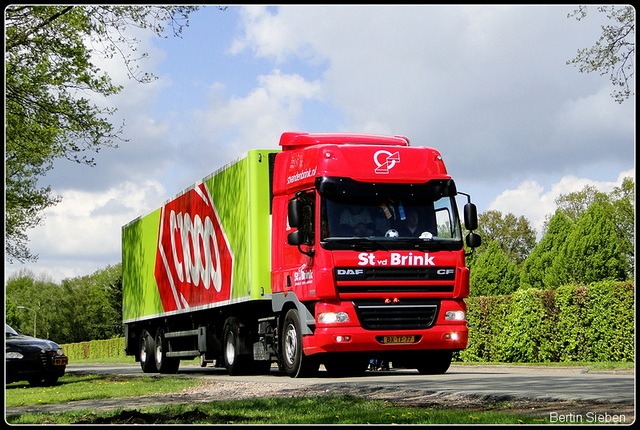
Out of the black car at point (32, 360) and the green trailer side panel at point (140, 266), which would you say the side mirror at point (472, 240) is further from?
the green trailer side panel at point (140, 266)

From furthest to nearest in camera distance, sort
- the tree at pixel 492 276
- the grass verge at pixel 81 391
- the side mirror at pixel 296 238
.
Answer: the tree at pixel 492 276, the side mirror at pixel 296 238, the grass verge at pixel 81 391

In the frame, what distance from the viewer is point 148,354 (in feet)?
76.9

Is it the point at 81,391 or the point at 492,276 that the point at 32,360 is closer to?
the point at 81,391

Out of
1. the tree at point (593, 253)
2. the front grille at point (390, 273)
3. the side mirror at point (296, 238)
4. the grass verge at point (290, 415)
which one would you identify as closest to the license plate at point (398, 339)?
the front grille at point (390, 273)

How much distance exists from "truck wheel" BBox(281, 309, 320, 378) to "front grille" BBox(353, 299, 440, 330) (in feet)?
4.14

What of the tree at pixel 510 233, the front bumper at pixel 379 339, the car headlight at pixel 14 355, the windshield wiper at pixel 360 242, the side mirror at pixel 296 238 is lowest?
the car headlight at pixel 14 355

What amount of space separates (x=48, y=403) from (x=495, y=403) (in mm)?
6747

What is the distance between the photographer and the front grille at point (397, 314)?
13.5 meters

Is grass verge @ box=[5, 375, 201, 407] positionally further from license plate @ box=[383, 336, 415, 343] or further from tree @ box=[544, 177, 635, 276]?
tree @ box=[544, 177, 635, 276]

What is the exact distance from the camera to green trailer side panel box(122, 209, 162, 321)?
22.8m

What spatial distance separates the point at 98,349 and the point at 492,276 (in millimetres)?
36669

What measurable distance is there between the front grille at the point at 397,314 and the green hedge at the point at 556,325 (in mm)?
11105

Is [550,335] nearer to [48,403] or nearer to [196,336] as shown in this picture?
[196,336]

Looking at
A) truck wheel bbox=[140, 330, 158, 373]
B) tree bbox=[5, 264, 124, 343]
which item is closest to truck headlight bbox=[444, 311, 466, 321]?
truck wheel bbox=[140, 330, 158, 373]
